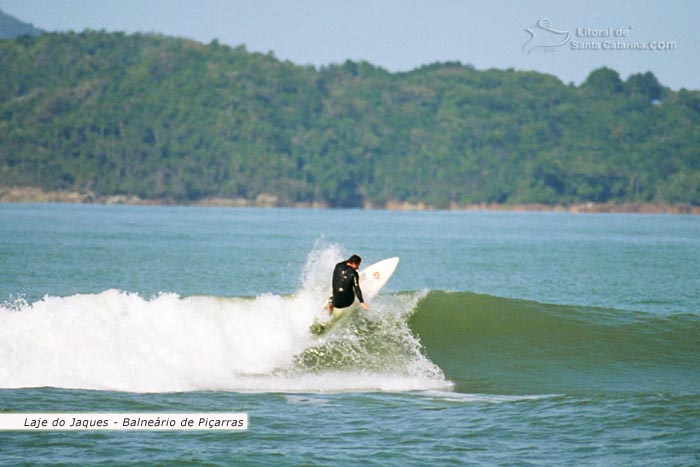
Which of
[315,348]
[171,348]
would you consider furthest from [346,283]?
[171,348]

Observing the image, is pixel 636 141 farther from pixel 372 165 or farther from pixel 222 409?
pixel 222 409

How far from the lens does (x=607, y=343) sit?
839 inches

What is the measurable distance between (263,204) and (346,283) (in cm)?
16223

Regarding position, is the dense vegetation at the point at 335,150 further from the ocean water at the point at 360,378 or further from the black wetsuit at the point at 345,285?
the black wetsuit at the point at 345,285

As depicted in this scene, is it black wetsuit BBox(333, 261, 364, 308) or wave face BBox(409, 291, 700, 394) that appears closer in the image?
wave face BBox(409, 291, 700, 394)

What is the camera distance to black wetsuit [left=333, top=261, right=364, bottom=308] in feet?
61.5

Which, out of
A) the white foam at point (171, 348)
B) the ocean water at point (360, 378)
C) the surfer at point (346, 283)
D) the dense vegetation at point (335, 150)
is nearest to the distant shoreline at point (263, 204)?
the dense vegetation at point (335, 150)

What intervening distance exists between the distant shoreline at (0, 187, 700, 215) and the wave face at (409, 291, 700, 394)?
504 feet

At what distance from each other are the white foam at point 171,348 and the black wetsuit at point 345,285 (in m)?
0.88

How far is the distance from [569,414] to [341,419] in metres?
3.21

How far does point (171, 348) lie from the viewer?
18.2 metres

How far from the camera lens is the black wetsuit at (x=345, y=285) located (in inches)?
738

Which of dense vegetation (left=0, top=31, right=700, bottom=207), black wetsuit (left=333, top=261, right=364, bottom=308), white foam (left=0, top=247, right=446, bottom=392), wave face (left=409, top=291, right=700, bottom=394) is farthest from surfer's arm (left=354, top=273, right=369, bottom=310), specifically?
dense vegetation (left=0, top=31, right=700, bottom=207)

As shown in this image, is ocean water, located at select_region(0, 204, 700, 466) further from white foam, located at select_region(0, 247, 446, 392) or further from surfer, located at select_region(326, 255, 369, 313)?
surfer, located at select_region(326, 255, 369, 313)
